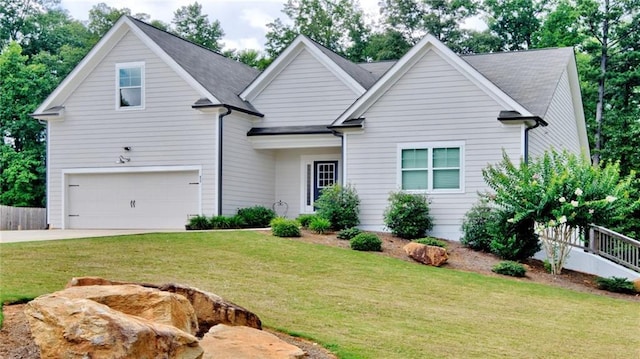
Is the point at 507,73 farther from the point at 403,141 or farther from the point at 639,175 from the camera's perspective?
the point at 639,175

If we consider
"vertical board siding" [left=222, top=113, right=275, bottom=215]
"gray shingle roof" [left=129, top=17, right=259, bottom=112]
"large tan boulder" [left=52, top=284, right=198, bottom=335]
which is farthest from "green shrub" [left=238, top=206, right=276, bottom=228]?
"large tan boulder" [left=52, top=284, right=198, bottom=335]

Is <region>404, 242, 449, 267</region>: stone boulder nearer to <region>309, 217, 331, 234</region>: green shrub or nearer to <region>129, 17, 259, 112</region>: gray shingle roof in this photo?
<region>309, 217, 331, 234</region>: green shrub

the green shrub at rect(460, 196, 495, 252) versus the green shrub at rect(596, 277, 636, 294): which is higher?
the green shrub at rect(460, 196, 495, 252)

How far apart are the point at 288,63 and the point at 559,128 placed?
30.2 feet

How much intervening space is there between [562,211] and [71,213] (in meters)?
15.1

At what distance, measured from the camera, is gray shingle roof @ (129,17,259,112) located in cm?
2125

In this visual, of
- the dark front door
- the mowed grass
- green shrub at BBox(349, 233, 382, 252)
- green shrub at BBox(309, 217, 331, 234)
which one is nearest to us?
the mowed grass

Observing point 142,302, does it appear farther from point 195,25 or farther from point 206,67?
point 195,25

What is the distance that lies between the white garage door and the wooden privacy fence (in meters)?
4.43

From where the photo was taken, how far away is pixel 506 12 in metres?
37.8

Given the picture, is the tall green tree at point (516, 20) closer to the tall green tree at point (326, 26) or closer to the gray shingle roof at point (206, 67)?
the tall green tree at point (326, 26)

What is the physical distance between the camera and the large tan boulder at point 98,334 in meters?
5.50

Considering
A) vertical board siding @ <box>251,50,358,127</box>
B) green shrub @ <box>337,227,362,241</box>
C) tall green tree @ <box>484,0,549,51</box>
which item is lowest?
green shrub @ <box>337,227,362,241</box>

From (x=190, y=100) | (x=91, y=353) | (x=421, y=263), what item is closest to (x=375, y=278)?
(x=421, y=263)
